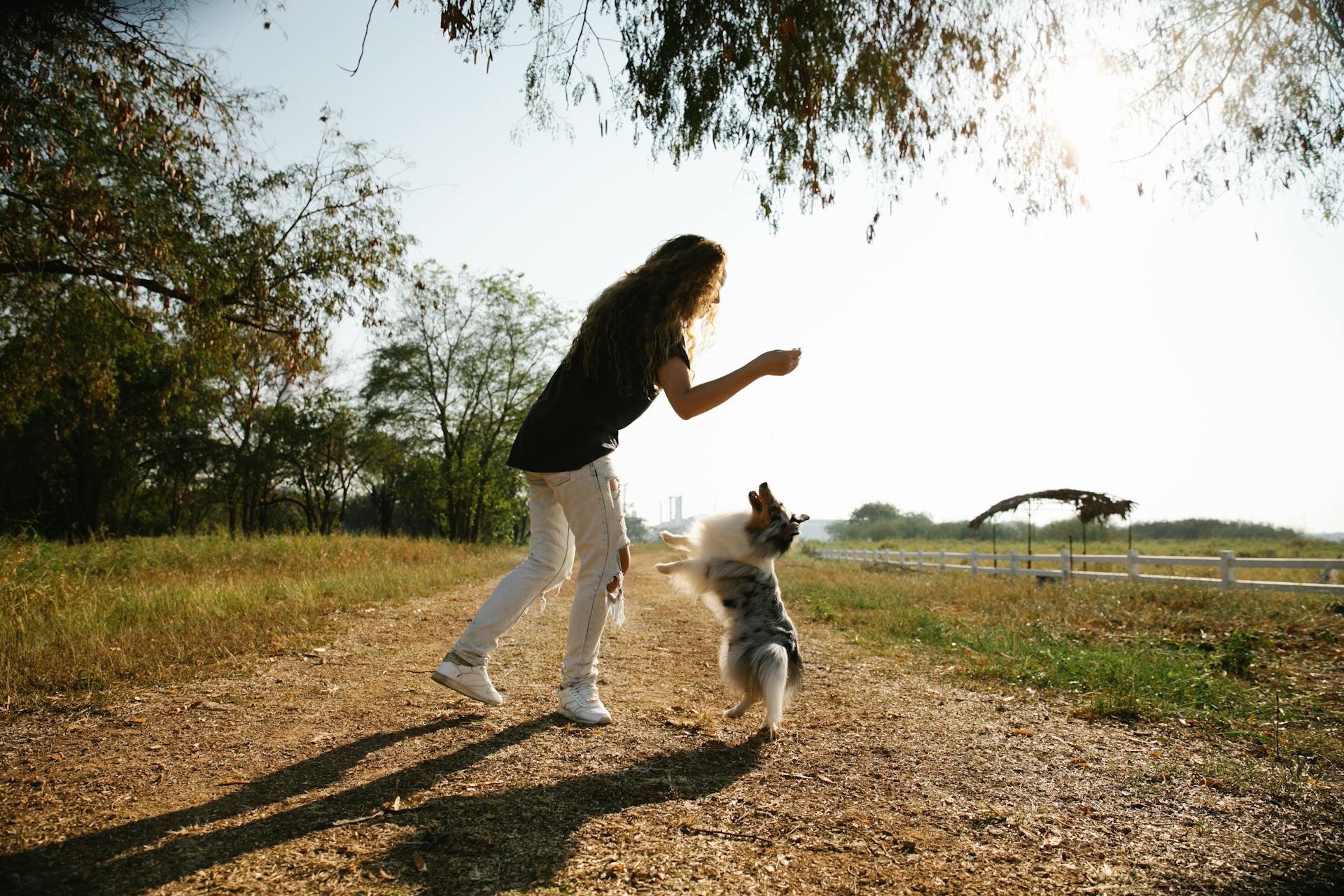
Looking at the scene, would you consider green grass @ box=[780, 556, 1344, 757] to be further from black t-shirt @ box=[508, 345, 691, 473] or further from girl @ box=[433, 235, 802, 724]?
black t-shirt @ box=[508, 345, 691, 473]

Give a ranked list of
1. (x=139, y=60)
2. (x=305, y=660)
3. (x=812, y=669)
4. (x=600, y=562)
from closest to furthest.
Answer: (x=600, y=562), (x=305, y=660), (x=812, y=669), (x=139, y=60)

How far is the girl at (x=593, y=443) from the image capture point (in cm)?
361

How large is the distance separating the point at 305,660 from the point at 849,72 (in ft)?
16.1

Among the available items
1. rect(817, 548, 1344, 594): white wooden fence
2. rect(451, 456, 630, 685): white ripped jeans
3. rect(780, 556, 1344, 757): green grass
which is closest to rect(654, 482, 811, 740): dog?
rect(451, 456, 630, 685): white ripped jeans

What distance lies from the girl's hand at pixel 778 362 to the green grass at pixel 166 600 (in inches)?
151

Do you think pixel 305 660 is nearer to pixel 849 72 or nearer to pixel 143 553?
pixel 849 72

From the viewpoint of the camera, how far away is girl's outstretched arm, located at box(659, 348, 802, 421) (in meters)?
3.39

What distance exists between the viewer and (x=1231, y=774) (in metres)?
3.16

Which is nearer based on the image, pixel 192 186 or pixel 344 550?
pixel 192 186

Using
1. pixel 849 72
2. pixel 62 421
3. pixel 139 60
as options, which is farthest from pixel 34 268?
pixel 62 421

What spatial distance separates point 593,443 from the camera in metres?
3.62

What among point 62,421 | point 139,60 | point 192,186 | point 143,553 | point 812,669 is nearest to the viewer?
point 812,669

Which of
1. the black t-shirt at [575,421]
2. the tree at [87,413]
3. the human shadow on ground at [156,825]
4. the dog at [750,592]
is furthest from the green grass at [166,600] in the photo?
the dog at [750,592]

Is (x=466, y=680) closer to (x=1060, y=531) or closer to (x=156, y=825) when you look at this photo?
(x=156, y=825)
